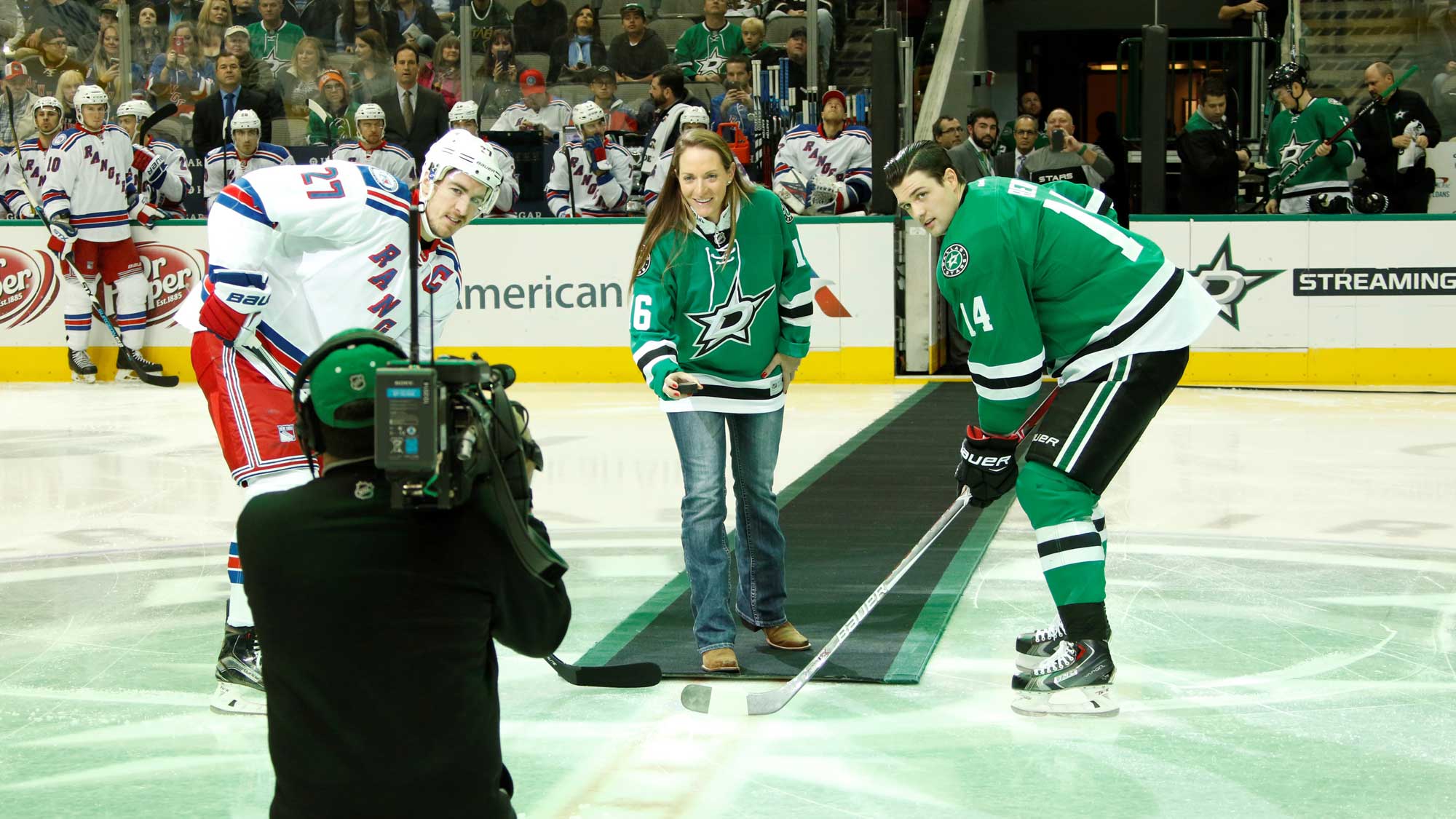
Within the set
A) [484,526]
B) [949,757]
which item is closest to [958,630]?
[949,757]

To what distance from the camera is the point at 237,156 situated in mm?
Answer: 13031

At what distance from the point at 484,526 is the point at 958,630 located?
303cm

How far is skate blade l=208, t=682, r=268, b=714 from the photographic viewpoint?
4309mm

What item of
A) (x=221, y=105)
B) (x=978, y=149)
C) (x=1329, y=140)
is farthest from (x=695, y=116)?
(x=1329, y=140)

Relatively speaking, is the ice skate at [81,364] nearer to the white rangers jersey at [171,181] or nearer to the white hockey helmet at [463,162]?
the white rangers jersey at [171,181]

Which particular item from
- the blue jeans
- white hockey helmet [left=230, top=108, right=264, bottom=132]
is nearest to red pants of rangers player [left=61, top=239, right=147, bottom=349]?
white hockey helmet [left=230, top=108, right=264, bottom=132]

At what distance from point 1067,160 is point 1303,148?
1.70 m

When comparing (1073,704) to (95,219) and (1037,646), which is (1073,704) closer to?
(1037,646)

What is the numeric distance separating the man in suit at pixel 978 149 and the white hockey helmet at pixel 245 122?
17.6ft

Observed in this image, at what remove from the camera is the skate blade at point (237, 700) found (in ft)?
14.1

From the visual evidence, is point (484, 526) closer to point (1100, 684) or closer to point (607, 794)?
point (607, 794)

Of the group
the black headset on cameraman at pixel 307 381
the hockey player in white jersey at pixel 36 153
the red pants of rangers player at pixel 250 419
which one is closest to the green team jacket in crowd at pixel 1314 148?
the hockey player in white jersey at pixel 36 153

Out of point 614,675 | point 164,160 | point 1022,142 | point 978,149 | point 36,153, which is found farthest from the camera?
point 164,160

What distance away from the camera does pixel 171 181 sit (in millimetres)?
13211
